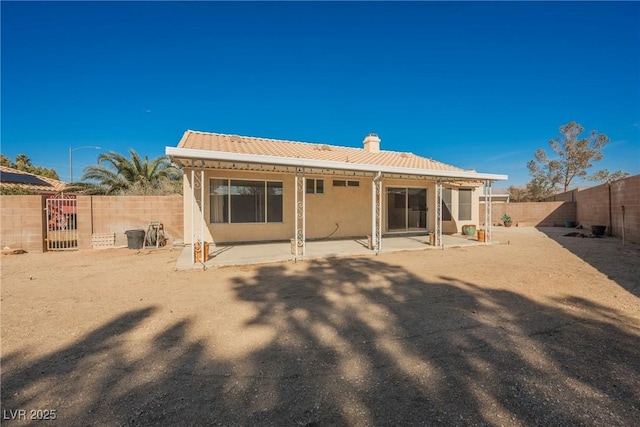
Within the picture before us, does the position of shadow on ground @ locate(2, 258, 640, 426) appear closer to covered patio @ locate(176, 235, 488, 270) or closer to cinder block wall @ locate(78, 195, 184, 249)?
covered patio @ locate(176, 235, 488, 270)

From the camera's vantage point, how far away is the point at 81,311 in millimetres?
4109

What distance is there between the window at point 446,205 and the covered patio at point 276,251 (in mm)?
3439

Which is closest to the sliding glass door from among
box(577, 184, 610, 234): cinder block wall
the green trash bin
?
box(577, 184, 610, 234): cinder block wall

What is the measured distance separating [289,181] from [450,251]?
5782 mm

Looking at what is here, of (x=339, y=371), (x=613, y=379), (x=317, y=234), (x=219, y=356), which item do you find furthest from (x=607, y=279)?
(x=317, y=234)

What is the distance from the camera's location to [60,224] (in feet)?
31.3

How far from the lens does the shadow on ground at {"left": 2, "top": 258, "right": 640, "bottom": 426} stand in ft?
6.86

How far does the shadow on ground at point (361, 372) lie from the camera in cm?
209

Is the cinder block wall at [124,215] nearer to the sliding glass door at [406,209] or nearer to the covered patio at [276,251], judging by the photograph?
the covered patio at [276,251]

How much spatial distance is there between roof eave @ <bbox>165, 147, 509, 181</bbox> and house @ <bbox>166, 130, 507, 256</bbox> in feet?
0.09

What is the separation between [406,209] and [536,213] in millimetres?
12323

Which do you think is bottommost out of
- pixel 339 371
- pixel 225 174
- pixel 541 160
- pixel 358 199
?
pixel 339 371

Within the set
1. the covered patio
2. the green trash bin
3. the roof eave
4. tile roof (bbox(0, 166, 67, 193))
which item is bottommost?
the covered patio

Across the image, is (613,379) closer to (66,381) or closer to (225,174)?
(66,381)
